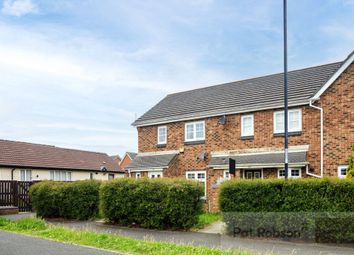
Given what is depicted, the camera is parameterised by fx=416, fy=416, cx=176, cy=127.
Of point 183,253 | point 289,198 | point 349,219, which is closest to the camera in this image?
point 183,253

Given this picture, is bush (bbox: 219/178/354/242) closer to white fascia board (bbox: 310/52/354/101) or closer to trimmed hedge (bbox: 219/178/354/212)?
trimmed hedge (bbox: 219/178/354/212)

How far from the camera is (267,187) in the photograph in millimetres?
13789

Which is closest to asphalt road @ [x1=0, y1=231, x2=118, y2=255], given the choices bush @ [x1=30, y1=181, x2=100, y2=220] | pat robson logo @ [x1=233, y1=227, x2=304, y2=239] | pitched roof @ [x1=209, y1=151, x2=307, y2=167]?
pat robson logo @ [x1=233, y1=227, x2=304, y2=239]

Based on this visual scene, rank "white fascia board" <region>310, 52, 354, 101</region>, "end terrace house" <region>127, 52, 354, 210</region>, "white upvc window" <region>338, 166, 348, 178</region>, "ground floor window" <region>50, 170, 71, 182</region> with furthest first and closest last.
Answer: "ground floor window" <region>50, 170, 71, 182</region>
"end terrace house" <region>127, 52, 354, 210</region>
"white fascia board" <region>310, 52, 354, 101</region>
"white upvc window" <region>338, 166, 348, 178</region>

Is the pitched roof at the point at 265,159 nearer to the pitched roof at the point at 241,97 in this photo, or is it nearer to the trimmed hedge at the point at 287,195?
the pitched roof at the point at 241,97

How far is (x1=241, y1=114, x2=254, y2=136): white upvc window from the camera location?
2328 centimetres

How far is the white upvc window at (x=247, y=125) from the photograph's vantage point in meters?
23.3

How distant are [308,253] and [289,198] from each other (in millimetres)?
2759

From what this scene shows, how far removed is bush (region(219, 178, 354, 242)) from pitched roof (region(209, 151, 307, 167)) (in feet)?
22.6

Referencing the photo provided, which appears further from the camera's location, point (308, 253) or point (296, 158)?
point (296, 158)

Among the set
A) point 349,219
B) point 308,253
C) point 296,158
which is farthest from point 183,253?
point 296,158

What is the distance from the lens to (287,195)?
529 inches

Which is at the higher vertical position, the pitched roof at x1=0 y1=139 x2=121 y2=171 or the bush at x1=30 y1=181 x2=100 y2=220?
the pitched roof at x1=0 y1=139 x2=121 y2=171

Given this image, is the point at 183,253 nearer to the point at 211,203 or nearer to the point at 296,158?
the point at 296,158
